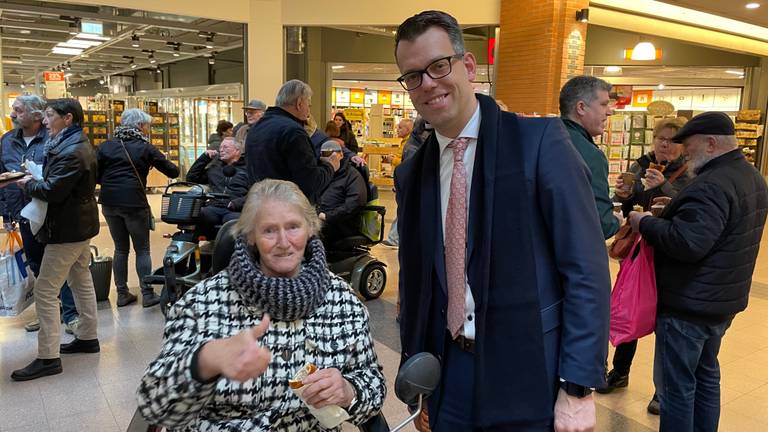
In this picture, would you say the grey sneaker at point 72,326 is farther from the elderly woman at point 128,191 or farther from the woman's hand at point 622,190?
the woman's hand at point 622,190

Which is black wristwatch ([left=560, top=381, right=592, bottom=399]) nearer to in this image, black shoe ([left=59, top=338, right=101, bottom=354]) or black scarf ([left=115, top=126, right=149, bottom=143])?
black shoe ([left=59, top=338, right=101, bottom=354])

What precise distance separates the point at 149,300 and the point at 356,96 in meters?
16.9

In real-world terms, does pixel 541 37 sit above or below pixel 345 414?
above

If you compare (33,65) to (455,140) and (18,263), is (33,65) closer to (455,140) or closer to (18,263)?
(18,263)

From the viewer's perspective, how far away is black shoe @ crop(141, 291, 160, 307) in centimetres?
475

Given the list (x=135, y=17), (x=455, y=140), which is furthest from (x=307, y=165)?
(x=135, y=17)

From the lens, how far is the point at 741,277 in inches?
95.3

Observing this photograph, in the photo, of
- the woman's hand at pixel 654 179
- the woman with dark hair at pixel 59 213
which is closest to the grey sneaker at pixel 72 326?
the woman with dark hair at pixel 59 213

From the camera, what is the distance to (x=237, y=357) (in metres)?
1.28

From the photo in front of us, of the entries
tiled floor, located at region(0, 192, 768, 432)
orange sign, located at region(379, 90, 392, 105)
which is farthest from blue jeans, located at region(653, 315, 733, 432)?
orange sign, located at region(379, 90, 392, 105)

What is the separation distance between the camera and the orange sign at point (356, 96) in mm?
20663

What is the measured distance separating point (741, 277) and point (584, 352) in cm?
160

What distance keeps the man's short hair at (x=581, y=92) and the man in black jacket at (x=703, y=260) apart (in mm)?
439

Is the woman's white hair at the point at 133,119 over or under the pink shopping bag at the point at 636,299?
over
